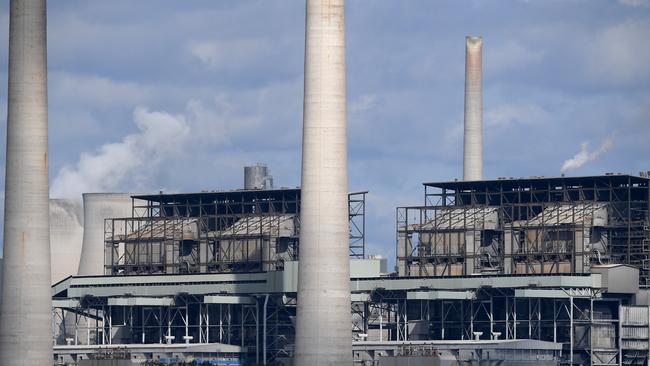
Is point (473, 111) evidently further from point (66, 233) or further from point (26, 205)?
point (26, 205)

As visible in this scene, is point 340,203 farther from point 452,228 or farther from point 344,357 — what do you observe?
point 452,228

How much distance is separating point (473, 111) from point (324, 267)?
72.9 metres

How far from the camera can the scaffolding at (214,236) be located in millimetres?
147250

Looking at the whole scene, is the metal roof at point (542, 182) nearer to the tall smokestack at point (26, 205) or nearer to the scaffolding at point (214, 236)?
the scaffolding at point (214, 236)

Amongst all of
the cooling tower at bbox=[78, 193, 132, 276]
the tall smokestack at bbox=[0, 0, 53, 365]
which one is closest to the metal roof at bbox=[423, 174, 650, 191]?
the cooling tower at bbox=[78, 193, 132, 276]

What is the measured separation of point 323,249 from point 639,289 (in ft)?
141

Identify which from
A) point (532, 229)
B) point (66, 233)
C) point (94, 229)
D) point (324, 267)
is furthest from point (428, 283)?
point (66, 233)

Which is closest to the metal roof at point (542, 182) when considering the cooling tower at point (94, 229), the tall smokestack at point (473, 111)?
the tall smokestack at point (473, 111)

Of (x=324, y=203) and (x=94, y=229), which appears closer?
(x=324, y=203)

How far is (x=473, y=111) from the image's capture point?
6506 inches

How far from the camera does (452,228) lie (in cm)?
13962

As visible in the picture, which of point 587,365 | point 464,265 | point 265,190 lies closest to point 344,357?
point 587,365

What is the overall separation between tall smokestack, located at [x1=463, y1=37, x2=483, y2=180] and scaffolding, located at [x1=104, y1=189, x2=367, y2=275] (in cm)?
1921

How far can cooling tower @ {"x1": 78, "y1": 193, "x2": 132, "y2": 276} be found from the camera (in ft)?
536
